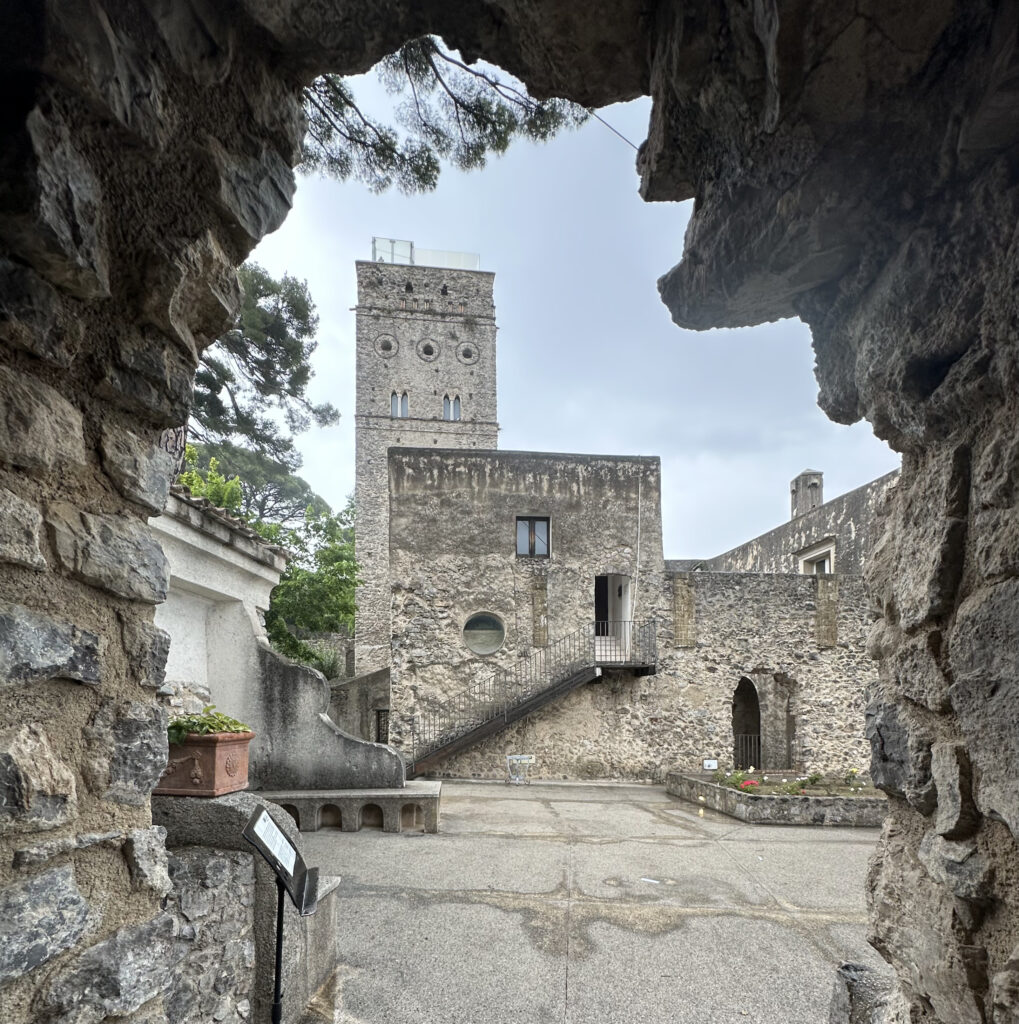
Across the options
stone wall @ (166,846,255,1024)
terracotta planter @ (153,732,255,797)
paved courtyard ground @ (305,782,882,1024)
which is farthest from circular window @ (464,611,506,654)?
stone wall @ (166,846,255,1024)

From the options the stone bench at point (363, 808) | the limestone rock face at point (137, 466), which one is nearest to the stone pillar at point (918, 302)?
the limestone rock face at point (137, 466)

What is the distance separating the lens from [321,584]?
15250 millimetres

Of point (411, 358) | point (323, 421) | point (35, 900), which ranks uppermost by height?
point (411, 358)

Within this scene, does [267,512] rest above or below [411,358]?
below

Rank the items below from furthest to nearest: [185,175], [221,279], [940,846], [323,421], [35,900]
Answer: [323,421] → [221,279] → [185,175] → [940,846] → [35,900]

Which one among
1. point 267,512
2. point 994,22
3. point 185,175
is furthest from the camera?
point 267,512

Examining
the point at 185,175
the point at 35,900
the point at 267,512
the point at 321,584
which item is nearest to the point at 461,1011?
the point at 35,900

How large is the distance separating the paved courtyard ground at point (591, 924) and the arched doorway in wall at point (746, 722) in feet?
26.5

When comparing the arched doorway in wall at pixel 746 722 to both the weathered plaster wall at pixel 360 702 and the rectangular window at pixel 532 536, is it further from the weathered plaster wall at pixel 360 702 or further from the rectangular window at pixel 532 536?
the weathered plaster wall at pixel 360 702

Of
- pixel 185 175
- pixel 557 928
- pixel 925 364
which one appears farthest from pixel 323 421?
pixel 925 364

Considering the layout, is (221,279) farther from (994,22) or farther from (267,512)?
(267,512)

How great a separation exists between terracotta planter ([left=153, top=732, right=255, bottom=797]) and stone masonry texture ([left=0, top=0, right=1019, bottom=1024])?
132cm

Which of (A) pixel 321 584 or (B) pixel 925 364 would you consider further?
(A) pixel 321 584

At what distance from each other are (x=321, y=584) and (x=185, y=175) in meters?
14.5
